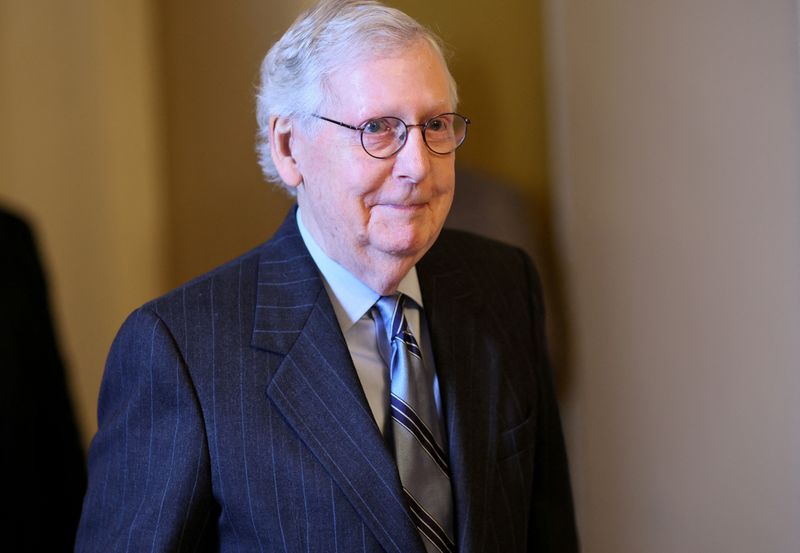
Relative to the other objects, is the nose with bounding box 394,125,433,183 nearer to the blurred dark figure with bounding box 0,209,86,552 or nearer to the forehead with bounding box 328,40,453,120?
the forehead with bounding box 328,40,453,120

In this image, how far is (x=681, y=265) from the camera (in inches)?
60.6

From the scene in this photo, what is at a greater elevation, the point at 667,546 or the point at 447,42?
the point at 447,42

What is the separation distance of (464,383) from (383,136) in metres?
0.40

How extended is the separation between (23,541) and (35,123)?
0.67 meters

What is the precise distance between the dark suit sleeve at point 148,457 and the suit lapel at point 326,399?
0.12 metres

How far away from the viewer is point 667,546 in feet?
5.30

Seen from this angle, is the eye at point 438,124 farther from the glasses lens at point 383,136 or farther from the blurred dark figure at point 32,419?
the blurred dark figure at point 32,419

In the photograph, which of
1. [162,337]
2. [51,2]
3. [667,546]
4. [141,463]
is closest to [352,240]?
[162,337]

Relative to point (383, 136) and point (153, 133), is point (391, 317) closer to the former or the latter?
point (383, 136)

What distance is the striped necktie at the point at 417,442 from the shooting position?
1.17 meters

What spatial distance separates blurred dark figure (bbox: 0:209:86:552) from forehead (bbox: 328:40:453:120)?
64 cm

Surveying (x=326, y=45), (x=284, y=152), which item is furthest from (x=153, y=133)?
(x=326, y=45)

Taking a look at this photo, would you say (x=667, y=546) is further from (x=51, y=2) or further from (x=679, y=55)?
(x=51, y=2)

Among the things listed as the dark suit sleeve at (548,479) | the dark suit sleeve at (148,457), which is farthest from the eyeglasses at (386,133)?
the dark suit sleeve at (548,479)
